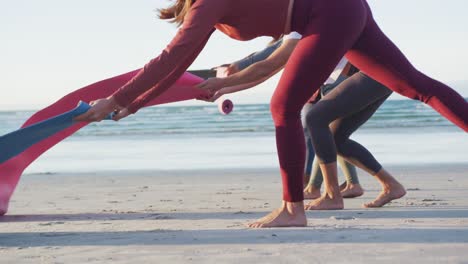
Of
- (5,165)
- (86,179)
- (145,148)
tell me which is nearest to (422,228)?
(5,165)

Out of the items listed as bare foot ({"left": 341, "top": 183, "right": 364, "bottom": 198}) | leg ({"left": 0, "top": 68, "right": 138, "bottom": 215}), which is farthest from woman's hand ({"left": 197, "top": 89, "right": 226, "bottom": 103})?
bare foot ({"left": 341, "top": 183, "right": 364, "bottom": 198})

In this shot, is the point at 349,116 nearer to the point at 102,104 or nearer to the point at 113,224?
the point at 113,224

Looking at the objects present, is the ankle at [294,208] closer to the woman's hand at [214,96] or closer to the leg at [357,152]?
the woman's hand at [214,96]

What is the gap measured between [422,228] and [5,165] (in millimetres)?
2953

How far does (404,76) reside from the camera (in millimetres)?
4574

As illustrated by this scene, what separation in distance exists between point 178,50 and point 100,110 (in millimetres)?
509

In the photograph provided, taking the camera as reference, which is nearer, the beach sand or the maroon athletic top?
the beach sand

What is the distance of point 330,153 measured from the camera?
576cm

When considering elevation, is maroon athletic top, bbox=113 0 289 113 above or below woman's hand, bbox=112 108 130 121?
above

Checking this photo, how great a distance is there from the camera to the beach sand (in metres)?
3.81

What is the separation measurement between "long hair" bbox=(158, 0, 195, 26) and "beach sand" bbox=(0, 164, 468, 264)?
1.11 meters

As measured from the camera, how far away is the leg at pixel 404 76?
456 centimetres

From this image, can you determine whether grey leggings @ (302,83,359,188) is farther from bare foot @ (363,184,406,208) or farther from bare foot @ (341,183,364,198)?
bare foot @ (363,184,406,208)

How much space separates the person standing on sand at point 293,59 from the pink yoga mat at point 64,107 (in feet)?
4.50
